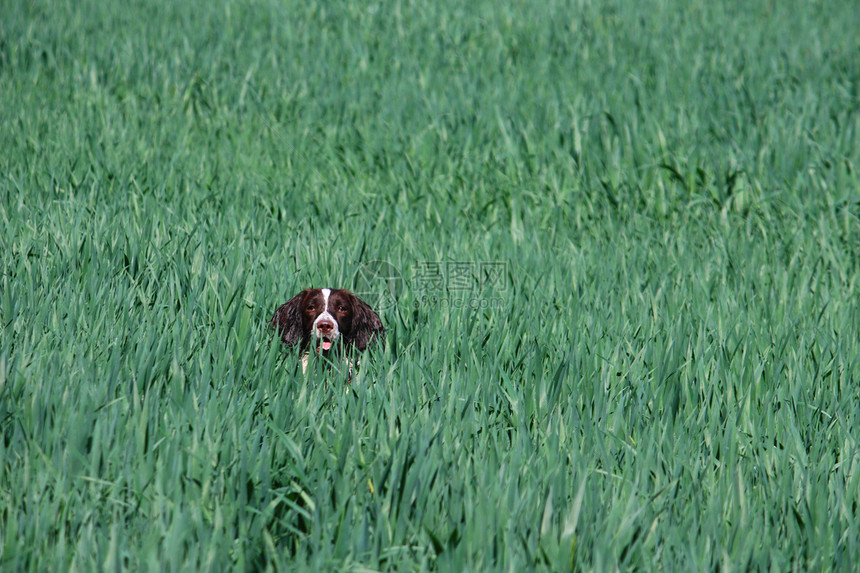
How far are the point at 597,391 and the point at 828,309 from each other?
175 centimetres

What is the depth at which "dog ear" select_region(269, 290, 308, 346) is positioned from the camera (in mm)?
2908

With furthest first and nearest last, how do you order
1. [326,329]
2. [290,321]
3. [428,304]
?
[428,304] → [290,321] → [326,329]

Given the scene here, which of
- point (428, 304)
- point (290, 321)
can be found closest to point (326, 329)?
point (290, 321)

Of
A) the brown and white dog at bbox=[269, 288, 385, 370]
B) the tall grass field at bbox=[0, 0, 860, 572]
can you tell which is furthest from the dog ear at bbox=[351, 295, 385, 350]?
the tall grass field at bbox=[0, 0, 860, 572]

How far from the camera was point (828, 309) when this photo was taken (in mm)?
3502

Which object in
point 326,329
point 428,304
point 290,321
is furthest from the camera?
point 428,304

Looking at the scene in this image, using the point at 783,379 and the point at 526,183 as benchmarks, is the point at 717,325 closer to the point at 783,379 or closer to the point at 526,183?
the point at 783,379

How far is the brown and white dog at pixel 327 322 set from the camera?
2.84 metres

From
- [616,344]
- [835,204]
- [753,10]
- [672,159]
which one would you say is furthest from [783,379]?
[753,10]

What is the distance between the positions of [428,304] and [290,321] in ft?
2.25

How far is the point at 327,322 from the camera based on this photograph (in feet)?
9.29

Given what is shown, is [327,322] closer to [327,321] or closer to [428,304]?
[327,321]

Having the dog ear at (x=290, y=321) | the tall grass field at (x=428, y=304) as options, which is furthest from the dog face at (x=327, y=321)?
the tall grass field at (x=428, y=304)

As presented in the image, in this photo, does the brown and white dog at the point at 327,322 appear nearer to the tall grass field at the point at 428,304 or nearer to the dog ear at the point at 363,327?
the dog ear at the point at 363,327
